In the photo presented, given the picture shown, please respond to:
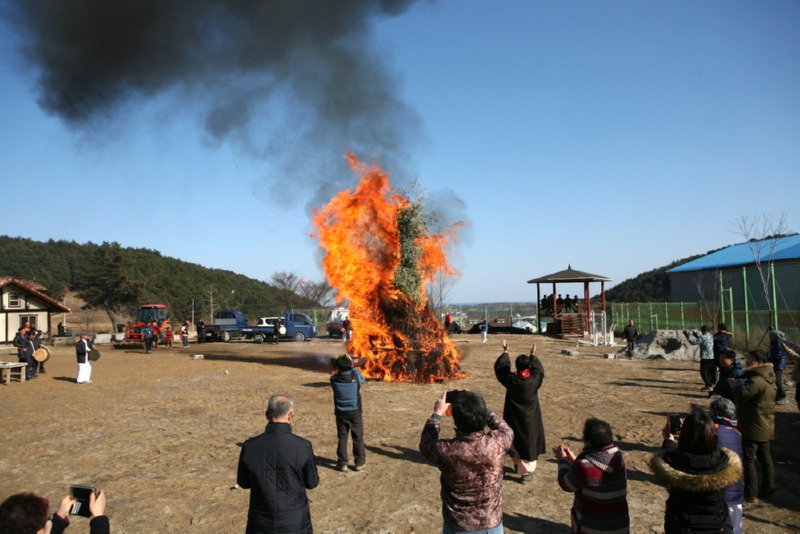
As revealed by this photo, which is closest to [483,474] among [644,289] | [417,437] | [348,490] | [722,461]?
[722,461]

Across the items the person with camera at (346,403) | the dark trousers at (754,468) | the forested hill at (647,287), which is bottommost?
the dark trousers at (754,468)

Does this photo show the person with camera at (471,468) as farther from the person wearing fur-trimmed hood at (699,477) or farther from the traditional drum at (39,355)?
the traditional drum at (39,355)

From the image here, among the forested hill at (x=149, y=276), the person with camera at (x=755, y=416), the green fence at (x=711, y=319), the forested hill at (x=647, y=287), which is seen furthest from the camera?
the forested hill at (x=149, y=276)

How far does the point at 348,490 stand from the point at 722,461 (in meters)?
4.55

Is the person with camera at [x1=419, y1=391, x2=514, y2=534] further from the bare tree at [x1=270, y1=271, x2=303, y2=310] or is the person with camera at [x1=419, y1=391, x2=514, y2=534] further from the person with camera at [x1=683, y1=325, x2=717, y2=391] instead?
the bare tree at [x1=270, y1=271, x2=303, y2=310]

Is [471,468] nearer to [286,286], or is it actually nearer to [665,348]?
[665,348]

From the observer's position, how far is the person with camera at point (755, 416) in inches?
227

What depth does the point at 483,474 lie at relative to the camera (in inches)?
133

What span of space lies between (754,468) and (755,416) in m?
0.63

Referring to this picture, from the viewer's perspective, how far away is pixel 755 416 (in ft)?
19.0

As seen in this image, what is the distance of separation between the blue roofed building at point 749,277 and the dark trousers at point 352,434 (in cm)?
1535

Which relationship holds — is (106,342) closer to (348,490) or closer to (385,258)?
(385,258)

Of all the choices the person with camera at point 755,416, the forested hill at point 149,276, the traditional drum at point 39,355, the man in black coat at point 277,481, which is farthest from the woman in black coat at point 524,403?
the forested hill at point 149,276

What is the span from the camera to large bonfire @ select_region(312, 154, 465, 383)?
52.4 ft
